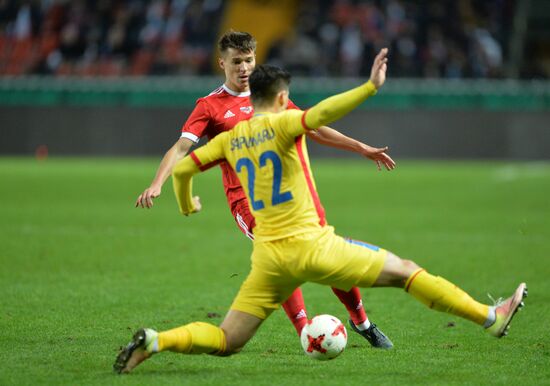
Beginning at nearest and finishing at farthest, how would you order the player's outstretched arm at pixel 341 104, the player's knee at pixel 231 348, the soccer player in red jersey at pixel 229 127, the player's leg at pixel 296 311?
1. the player's outstretched arm at pixel 341 104
2. the player's knee at pixel 231 348
3. the player's leg at pixel 296 311
4. the soccer player in red jersey at pixel 229 127

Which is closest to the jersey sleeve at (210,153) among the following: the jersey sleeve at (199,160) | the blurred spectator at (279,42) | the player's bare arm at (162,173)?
the jersey sleeve at (199,160)

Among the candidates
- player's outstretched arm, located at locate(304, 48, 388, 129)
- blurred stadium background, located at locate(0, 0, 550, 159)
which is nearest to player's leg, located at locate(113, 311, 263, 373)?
player's outstretched arm, located at locate(304, 48, 388, 129)

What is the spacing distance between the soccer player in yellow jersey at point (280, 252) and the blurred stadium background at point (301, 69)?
2125 cm

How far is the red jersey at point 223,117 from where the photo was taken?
7219mm

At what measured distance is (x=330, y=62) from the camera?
2919cm

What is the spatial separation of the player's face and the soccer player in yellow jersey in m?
1.36

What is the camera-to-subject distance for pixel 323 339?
20.6 feet

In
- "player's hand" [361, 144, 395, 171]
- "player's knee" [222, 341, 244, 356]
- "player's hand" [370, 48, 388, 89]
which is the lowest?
"player's knee" [222, 341, 244, 356]

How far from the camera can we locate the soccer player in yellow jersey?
5.77 meters

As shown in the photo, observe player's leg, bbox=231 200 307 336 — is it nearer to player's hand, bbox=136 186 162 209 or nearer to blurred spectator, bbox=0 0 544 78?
player's hand, bbox=136 186 162 209

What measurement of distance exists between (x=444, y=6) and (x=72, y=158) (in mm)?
12141

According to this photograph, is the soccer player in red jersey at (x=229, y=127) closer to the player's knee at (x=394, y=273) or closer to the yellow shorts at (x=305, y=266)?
the yellow shorts at (x=305, y=266)

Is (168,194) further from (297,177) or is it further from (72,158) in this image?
(297,177)

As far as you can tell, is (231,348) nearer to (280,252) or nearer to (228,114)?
(280,252)
